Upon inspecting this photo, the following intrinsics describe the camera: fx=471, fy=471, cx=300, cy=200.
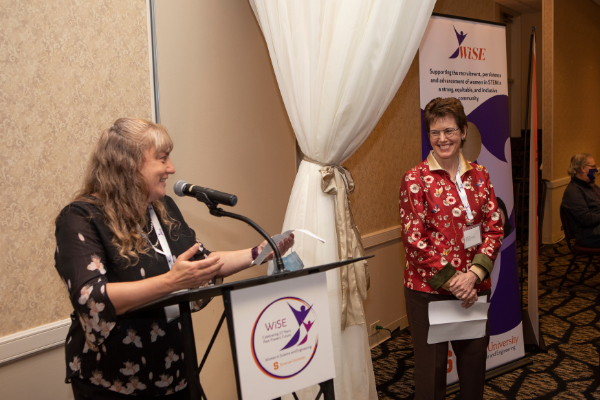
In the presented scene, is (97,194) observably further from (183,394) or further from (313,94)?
(313,94)

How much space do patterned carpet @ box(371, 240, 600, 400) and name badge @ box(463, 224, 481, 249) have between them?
3.80ft

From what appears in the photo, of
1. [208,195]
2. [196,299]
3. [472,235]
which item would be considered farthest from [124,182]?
[472,235]

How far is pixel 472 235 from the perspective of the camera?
2.01m

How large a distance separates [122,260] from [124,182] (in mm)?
217

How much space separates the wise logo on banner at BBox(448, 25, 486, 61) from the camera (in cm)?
273

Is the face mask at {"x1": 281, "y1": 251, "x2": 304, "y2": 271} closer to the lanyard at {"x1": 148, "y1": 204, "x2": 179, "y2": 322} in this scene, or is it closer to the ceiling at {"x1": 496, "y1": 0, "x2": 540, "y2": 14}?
the lanyard at {"x1": 148, "y1": 204, "x2": 179, "y2": 322}

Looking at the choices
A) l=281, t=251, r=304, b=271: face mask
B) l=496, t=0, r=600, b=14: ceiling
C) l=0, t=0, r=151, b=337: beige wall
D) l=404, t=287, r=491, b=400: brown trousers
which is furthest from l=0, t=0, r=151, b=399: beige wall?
l=496, t=0, r=600, b=14: ceiling

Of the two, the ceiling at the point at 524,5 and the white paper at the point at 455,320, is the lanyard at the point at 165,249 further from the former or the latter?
the ceiling at the point at 524,5

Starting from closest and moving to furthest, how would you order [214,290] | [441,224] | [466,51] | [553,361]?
[214,290]
[441,224]
[466,51]
[553,361]

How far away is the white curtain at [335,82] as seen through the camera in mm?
2008

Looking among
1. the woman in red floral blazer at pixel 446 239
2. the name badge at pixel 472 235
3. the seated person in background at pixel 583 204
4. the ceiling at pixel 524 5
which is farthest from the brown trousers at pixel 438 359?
the ceiling at pixel 524 5

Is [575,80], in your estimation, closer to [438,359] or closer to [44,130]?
[438,359]

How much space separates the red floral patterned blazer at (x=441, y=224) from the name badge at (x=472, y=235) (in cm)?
2

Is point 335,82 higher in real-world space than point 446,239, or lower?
higher
